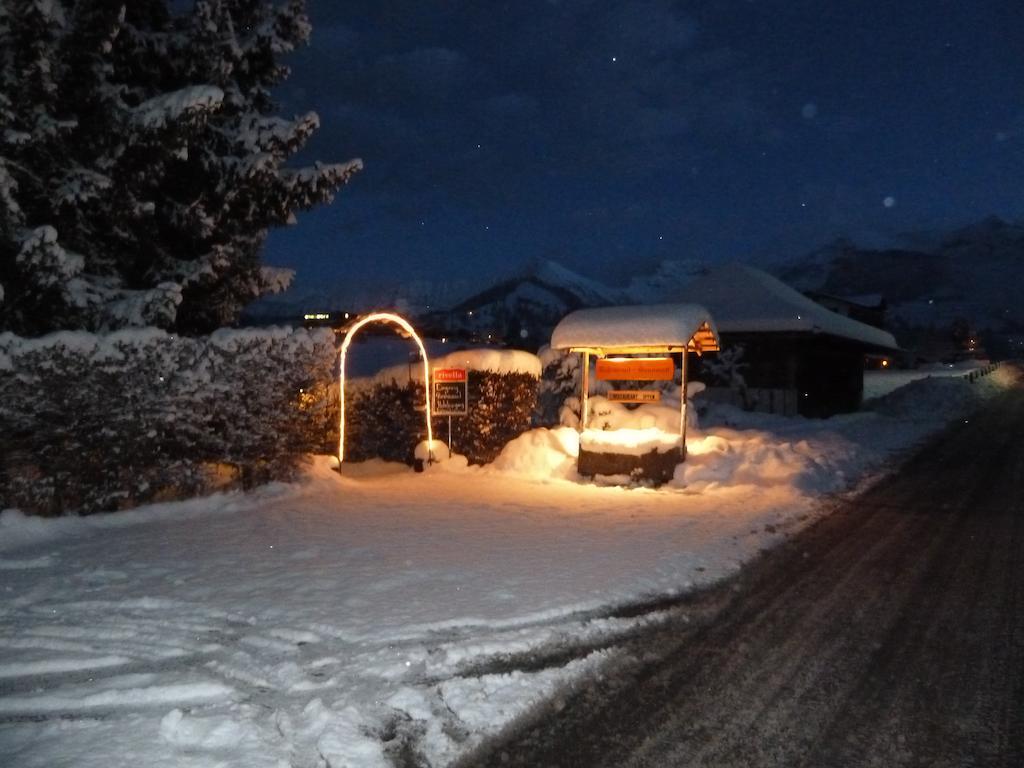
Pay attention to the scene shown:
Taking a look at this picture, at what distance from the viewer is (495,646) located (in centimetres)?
A: 517

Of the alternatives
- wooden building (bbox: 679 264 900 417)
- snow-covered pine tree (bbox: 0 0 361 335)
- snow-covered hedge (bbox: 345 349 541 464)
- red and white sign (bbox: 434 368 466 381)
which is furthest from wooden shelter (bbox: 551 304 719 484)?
wooden building (bbox: 679 264 900 417)

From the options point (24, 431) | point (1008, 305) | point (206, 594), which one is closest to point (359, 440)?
point (24, 431)

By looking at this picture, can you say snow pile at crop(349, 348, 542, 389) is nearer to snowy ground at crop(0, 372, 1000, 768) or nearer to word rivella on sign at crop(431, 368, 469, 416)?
word rivella on sign at crop(431, 368, 469, 416)

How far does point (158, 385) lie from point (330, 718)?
21.3 feet

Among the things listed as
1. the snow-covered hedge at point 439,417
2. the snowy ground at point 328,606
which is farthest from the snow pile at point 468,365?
the snowy ground at point 328,606

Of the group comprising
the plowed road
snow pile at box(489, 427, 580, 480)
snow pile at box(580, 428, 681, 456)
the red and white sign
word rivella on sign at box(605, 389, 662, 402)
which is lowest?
the plowed road

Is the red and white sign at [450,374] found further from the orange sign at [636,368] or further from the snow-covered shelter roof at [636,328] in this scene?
the orange sign at [636,368]

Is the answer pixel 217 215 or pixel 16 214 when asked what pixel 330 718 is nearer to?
pixel 16 214

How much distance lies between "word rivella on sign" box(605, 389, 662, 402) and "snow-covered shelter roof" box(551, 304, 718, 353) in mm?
820

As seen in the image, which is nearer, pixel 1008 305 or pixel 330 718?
pixel 330 718

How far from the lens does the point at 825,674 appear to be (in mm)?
4734

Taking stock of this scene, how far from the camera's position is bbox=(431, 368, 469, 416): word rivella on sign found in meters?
13.8

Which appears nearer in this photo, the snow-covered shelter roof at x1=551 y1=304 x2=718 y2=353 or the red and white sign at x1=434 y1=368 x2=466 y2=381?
the snow-covered shelter roof at x1=551 y1=304 x2=718 y2=353

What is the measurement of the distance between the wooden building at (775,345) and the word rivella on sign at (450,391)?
1486cm
